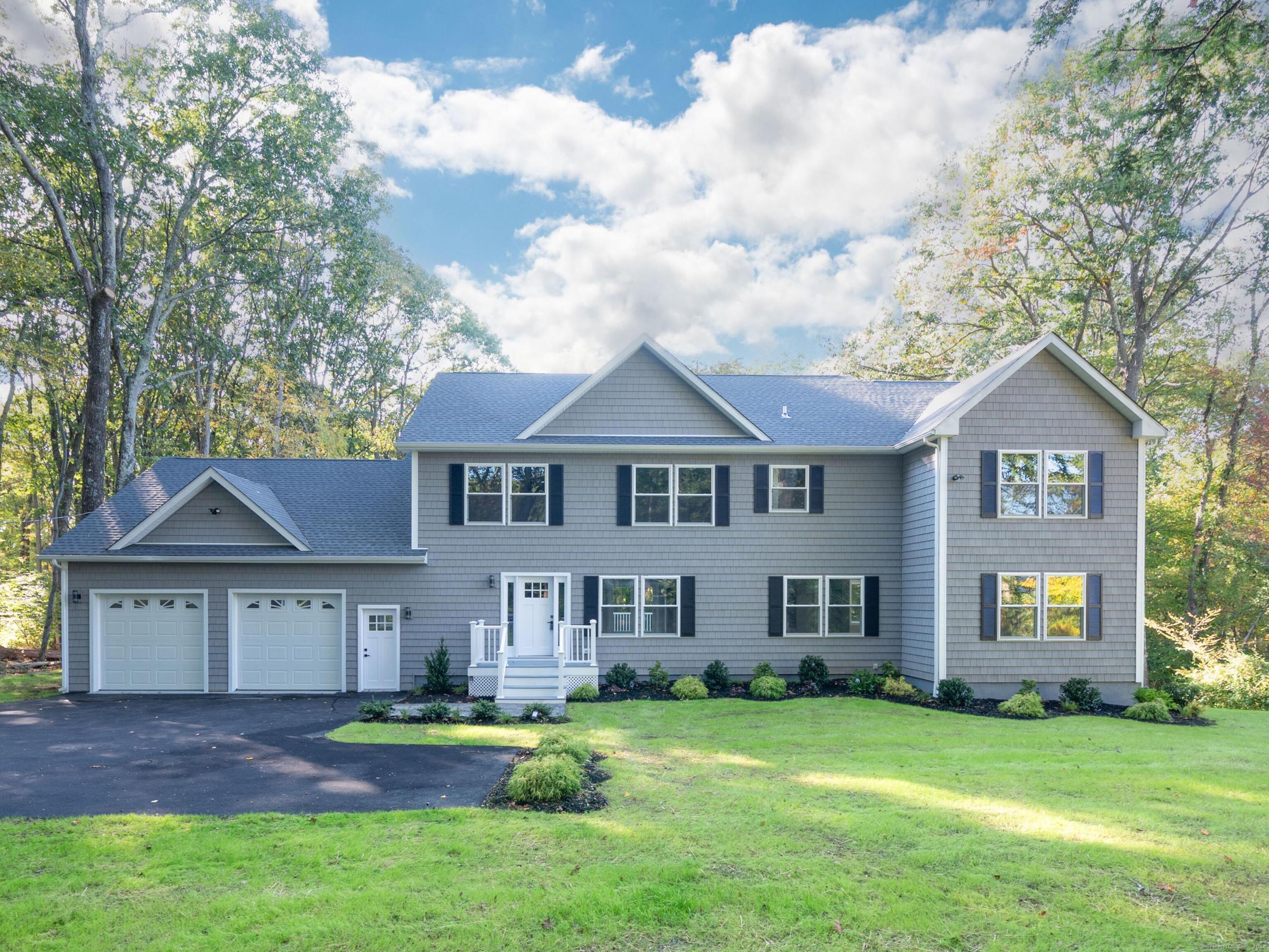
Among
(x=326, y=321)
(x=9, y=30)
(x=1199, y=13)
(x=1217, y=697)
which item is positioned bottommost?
(x=1217, y=697)

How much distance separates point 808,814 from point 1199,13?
736 cm

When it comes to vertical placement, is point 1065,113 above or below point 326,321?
above

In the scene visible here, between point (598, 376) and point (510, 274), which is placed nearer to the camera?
point (598, 376)

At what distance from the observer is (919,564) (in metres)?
14.6

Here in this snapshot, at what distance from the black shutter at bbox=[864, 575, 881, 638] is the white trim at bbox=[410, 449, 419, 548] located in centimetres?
956

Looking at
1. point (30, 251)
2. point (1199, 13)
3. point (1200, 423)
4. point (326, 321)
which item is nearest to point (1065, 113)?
point (1200, 423)

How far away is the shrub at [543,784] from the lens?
22.7 feet

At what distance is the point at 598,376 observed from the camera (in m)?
15.1

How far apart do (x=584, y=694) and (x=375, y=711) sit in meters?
3.80

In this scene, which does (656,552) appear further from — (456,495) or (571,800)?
(571,800)

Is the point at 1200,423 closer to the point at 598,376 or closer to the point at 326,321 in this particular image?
the point at 598,376

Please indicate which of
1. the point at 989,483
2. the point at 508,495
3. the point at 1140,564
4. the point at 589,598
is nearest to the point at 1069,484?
the point at 989,483

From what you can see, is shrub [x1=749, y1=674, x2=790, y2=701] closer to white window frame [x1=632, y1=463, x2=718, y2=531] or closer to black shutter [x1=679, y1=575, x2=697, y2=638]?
black shutter [x1=679, y1=575, x2=697, y2=638]

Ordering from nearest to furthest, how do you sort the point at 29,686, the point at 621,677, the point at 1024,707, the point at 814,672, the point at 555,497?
the point at 1024,707
the point at 621,677
the point at 814,672
the point at 555,497
the point at 29,686
